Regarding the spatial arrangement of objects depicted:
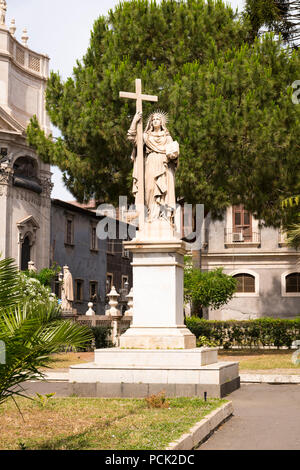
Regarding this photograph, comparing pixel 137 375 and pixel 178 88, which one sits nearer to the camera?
pixel 137 375

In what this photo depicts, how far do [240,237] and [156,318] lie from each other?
88.5ft

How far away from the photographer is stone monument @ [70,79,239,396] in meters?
10.2

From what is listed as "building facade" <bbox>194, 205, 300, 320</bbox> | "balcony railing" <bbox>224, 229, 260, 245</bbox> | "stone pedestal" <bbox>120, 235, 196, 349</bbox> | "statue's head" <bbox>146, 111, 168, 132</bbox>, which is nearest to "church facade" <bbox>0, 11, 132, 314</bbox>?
"building facade" <bbox>194, 205, 300, 320</bbox>

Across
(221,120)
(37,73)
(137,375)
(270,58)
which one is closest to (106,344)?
(221,120)

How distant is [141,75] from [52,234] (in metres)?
19.7

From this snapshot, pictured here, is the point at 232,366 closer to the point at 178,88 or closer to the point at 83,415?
the point at 83,415

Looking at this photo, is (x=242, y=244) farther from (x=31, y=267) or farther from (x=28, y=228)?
(x=31, y=267)

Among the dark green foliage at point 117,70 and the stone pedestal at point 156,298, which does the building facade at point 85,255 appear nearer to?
the dark green foliage at point 117,70


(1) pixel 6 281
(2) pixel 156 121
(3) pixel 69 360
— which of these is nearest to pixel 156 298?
(2) pixel 156 121

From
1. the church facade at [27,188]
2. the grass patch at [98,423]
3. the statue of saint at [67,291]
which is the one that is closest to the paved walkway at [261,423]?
the grass patch at [98,423]

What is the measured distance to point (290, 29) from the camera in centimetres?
3091

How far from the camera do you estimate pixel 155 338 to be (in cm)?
1114

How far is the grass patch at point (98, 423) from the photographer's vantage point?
6184 mm

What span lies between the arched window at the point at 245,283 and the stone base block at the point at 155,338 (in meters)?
26.9
